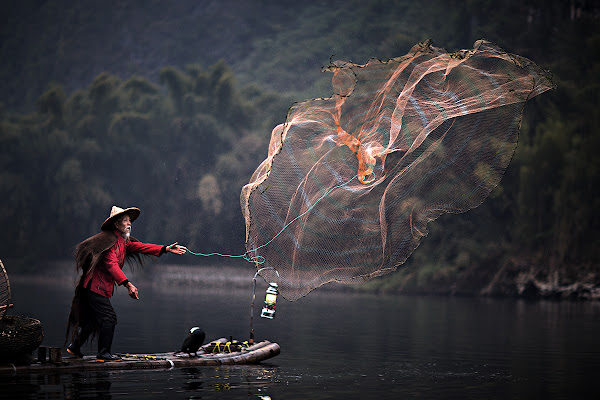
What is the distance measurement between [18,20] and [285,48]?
35.6m

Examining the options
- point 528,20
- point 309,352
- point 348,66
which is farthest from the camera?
point 528,20

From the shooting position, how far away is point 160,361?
13.2 metres

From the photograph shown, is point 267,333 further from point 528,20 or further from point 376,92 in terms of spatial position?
point 528,20

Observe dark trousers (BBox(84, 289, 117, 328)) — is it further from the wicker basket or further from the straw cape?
the straw cape

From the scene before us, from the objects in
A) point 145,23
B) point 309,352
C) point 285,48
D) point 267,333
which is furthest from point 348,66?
point 145,23

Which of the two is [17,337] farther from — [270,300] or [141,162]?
[141,162]

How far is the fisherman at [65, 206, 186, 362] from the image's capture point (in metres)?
12.4

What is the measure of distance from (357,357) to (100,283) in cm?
582

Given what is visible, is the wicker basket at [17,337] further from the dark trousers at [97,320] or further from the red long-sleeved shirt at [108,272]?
the red long-sleeved shirt at [108,272]

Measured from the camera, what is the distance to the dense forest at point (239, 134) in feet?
165

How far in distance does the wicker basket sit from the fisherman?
0.56 m

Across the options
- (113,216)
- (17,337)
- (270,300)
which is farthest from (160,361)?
(113,216)

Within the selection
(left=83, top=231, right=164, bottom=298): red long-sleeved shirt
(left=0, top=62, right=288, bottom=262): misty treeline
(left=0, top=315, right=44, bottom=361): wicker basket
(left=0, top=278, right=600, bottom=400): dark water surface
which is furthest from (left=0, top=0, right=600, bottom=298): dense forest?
(left=0, top=315, right=44, bottom=361): wicker basket

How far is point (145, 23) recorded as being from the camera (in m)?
118
